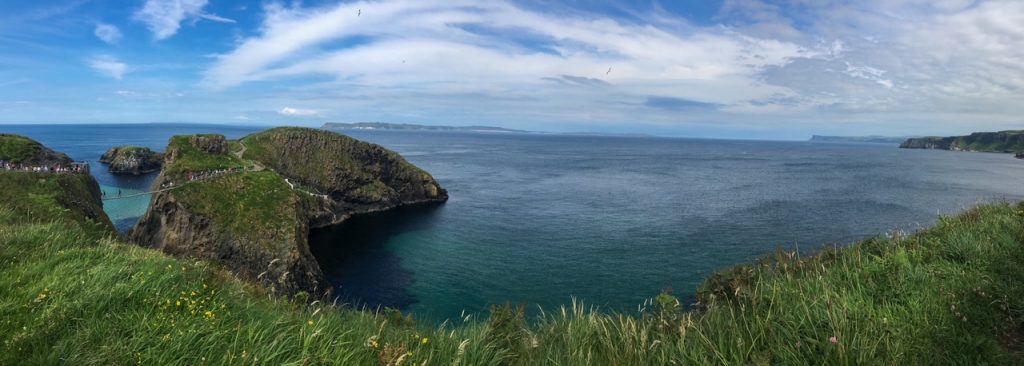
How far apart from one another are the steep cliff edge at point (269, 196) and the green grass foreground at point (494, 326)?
3916 millimetres

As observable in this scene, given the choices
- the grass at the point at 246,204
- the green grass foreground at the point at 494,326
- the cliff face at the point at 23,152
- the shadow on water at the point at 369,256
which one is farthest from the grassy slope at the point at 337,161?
the green grass foreground at the point at 494,326

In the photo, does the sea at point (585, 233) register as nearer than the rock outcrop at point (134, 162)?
Yes

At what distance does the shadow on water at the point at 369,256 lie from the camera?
42031 mm

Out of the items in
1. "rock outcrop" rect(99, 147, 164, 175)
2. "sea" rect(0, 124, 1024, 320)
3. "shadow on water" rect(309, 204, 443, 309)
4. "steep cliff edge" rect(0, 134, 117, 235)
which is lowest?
"shadow on water" rect(309, 204, 443, 309)

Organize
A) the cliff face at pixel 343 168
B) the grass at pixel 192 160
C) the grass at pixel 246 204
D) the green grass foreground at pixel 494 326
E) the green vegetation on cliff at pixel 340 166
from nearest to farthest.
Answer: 1. the green grass foreground at pixel 494 326
2. the grass at pixel 246 204
3. the grass at pixel 192 160
4. the cliff face at pixel 343 168
5. the green vegetation on cliff at pixel 340 166

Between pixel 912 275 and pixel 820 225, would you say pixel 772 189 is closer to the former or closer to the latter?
pixel 820 225

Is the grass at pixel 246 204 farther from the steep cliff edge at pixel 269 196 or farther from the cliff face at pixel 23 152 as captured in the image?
the cliff face at pixel 23 152

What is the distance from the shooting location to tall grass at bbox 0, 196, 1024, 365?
6.48 meters

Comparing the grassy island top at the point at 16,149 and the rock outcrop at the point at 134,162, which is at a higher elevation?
the grassy island top at the point at 16,149

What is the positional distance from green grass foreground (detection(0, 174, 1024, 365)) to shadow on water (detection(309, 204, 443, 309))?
68.8 ft

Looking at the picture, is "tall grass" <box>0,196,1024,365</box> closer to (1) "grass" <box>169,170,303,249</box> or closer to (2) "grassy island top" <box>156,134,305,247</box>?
(2) "grassy island top" <box>156,134,305,247</box>

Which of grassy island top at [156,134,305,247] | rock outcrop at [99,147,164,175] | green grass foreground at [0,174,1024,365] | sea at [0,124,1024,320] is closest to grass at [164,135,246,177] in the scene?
sea at [0,124,1024,320]

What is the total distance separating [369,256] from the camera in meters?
54.6

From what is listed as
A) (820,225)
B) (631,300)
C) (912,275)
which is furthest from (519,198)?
(912,275)
